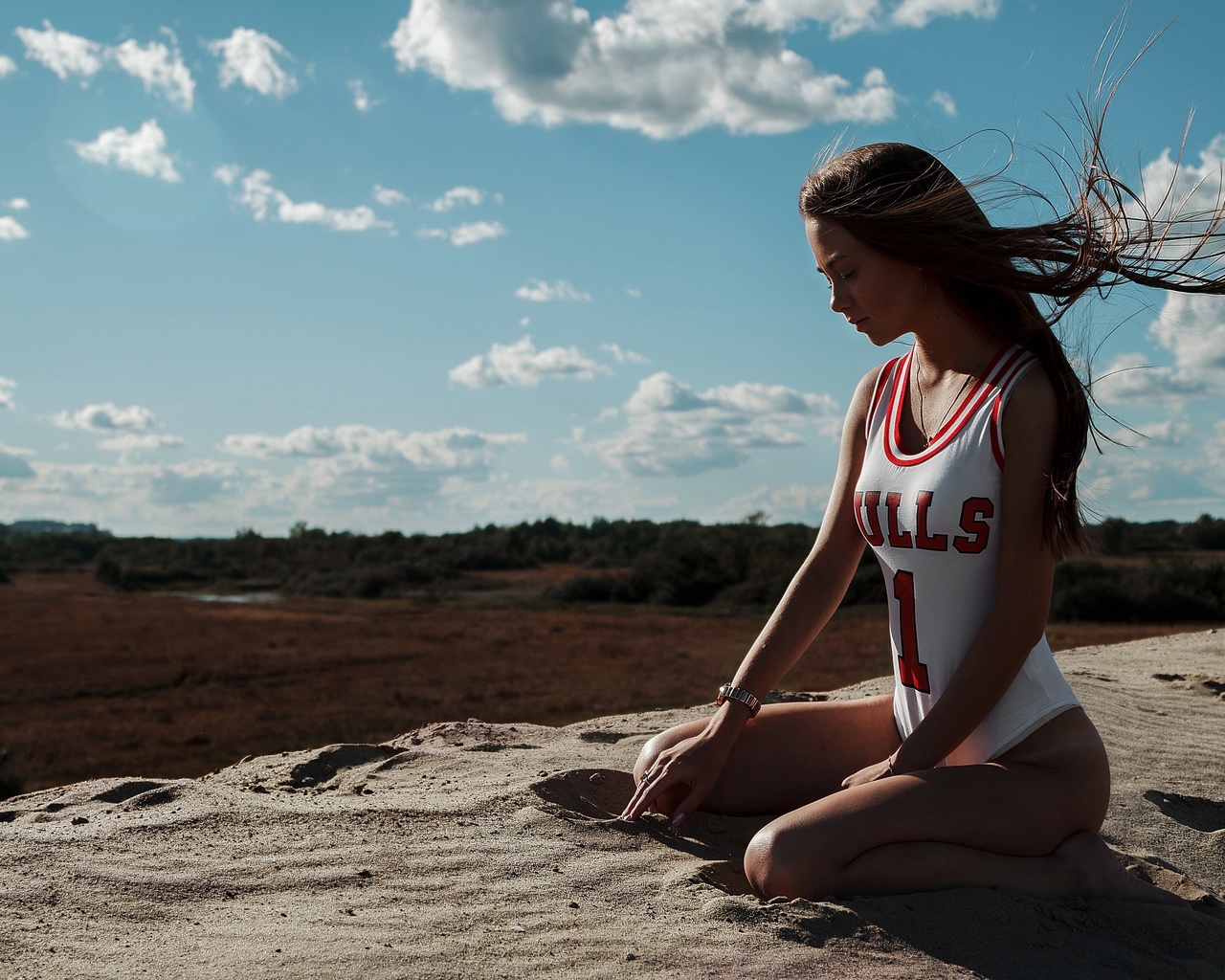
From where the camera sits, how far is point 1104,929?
2148mm

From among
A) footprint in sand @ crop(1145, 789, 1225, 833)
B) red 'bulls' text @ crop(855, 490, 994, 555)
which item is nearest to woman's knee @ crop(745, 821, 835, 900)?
red 'bulls' text @ crop(855, 490, 994, 555)

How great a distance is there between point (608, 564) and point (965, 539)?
43.0 metres

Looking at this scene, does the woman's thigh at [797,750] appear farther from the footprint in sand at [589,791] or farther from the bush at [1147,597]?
the bush at [1147,597]

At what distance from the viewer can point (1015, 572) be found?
2.23 m

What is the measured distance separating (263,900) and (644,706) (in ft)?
32.2

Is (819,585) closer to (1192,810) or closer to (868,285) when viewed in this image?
(868,285)

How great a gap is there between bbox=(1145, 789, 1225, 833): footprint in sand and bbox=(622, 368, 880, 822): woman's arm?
164cm

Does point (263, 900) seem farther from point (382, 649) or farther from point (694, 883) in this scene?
point (382, 649)

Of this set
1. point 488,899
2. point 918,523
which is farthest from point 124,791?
point 918,523

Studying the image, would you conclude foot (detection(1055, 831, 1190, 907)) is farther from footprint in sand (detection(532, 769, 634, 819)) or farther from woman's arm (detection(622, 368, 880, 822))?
footprint in sand (detection(532, 769, 634, 819))

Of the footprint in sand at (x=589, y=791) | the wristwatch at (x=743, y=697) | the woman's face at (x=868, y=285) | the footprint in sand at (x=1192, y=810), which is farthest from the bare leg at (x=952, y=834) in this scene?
the footprint in sand at (x=1192, y=810)

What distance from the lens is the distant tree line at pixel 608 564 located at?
20.1 m

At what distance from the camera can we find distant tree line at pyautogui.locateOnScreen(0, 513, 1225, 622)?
2012cm

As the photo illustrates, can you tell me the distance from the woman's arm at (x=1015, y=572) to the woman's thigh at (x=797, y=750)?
19.5 inches
